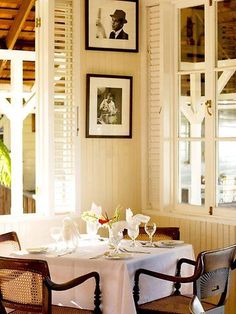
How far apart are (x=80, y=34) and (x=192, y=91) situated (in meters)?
0.97

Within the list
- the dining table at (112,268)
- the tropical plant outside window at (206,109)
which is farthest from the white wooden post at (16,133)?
the tropical plant outside window at (206,109)

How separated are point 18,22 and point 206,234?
112 inches

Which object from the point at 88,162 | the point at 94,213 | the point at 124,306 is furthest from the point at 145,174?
the point at 124,306

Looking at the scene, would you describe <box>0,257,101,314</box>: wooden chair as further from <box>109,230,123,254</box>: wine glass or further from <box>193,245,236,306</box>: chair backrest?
<box>193,245,236,306</box>: chair backrest

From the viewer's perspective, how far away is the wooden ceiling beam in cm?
593

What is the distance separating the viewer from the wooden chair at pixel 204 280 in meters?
3.77

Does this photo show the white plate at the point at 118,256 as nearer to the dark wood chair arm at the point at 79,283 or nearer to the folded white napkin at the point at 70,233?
the dark wood chair arm at the point at 79,283

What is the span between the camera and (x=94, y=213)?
4434 mm

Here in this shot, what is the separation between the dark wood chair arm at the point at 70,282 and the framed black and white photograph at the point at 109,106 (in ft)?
5.23

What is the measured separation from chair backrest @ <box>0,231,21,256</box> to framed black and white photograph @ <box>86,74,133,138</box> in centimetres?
105

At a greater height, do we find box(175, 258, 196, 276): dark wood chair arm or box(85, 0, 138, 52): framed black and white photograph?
box(85, 0, 138, 52): framed black and white photograph

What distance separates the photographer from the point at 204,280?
3848 millimetres

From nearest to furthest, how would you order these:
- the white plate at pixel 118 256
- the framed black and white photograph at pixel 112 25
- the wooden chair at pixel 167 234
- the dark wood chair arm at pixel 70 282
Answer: the dark wood chair arm at pixel 70 282 < the white plate at pixel 118 256 < the wooden chair at pixel 167 234 < the framed black and white photograph at pixel 112 25

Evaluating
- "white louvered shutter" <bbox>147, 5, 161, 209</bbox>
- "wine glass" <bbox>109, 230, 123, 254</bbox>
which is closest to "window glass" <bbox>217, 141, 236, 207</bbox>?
"white louvered shutter" <bbox>147, 5, 161, 209</bbox>
